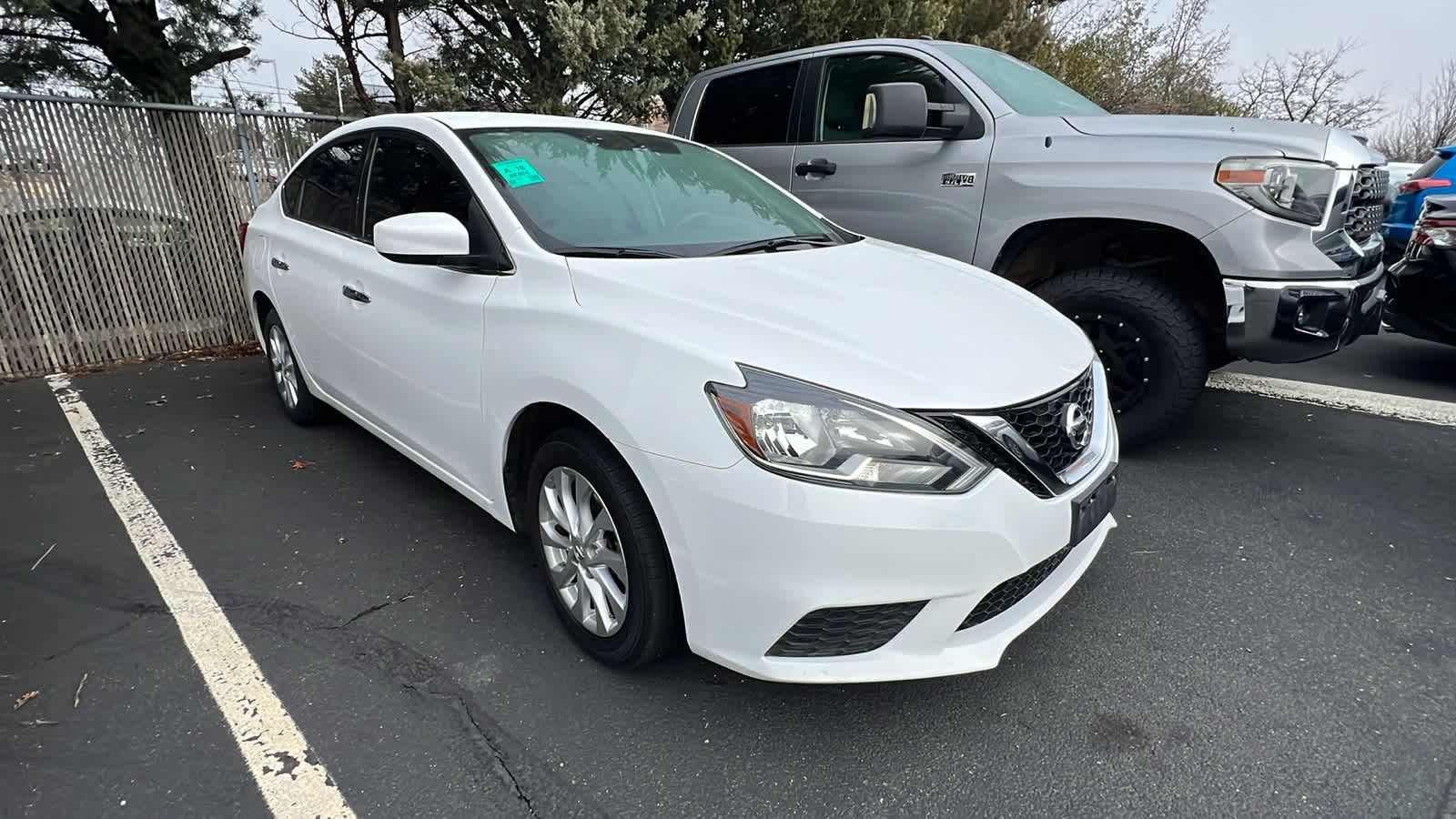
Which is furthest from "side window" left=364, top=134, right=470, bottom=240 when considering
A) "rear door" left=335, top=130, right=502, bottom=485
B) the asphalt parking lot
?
the asphalt parking lot

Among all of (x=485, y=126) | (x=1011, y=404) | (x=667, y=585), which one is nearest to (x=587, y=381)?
(x=667, y=585)

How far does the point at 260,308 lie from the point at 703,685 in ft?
11.7

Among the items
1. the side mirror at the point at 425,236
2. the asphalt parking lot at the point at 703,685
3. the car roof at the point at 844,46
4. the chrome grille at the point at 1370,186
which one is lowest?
the asphalt parking lot at the point at 703,685

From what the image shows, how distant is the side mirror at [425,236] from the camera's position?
2.24 meters

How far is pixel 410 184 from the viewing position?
112 inches

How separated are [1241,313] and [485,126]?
10.2ft

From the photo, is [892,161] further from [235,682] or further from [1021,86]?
[235,682]

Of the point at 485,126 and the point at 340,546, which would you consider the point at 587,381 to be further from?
the point at 340,546

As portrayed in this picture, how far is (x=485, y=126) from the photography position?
2791 mm

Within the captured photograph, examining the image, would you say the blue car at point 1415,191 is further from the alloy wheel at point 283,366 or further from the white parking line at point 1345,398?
the alloy wheel at point 283,366

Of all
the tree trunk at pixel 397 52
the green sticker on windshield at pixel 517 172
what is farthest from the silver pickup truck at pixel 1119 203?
the tree trunk at pixel 397 52

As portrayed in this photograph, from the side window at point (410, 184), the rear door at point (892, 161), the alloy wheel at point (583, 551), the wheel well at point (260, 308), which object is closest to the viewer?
the alloy wheel at point (583, 551)

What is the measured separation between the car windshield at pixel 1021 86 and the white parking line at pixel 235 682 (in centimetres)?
390

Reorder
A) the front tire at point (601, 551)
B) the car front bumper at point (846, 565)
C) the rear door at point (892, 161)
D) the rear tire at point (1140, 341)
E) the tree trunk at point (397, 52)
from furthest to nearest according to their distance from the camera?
the tree trunk at point (397, 52) < the rear door at point (892, 161) < the rear tire at point (1140, 341) < the front tire at point (601, 551) < the car front bumper at point (846, 565)
